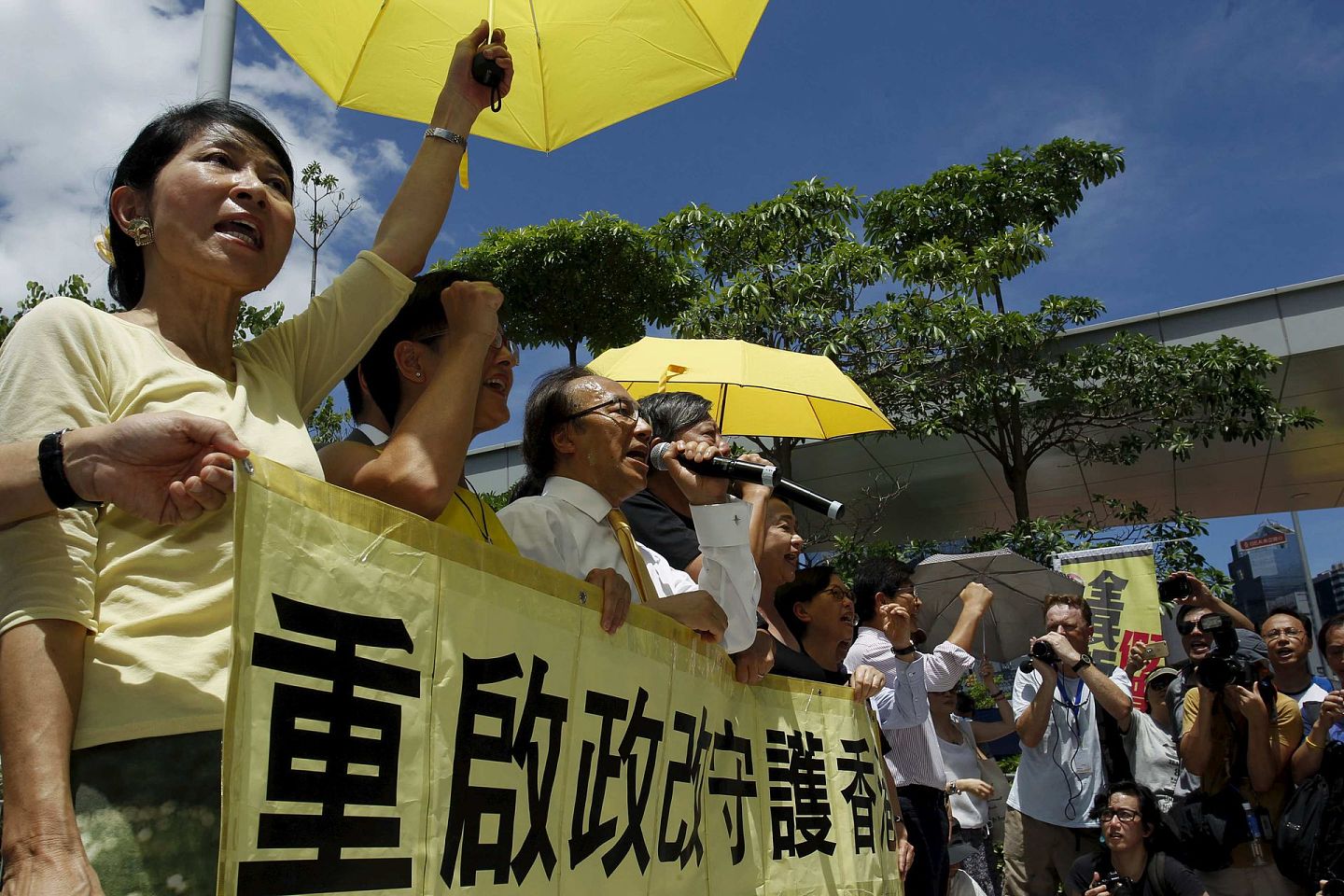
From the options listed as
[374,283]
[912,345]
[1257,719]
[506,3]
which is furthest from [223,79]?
[912,345]

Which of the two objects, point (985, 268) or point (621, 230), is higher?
point (621, 230)

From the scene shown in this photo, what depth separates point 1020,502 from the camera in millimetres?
11086

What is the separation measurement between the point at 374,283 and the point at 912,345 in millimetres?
8938

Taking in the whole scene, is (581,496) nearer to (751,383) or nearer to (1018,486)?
(751,383)

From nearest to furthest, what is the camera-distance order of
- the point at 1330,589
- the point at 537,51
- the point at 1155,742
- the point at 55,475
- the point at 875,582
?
the point at 55,475
the point at 537,51
the point at 875,582
the point at 1155,742
the point at 1330,589

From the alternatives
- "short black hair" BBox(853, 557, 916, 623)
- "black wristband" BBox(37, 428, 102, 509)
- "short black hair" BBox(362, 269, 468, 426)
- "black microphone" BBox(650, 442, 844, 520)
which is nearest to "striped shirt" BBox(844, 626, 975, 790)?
"short black hair" BBox(853, 557, 916, 623)

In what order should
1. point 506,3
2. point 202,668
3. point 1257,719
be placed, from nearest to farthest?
point 202,668
point 506,3
point 1257,719

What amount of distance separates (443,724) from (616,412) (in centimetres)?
122

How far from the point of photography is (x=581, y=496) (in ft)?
8.23

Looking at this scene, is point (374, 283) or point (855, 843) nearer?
point (374, 283)

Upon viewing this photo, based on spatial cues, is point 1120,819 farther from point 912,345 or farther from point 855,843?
point 912,345

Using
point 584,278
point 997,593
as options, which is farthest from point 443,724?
point 584,278

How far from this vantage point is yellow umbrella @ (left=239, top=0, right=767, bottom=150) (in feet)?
8.14

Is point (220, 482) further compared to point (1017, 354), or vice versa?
point (1017, 354)
